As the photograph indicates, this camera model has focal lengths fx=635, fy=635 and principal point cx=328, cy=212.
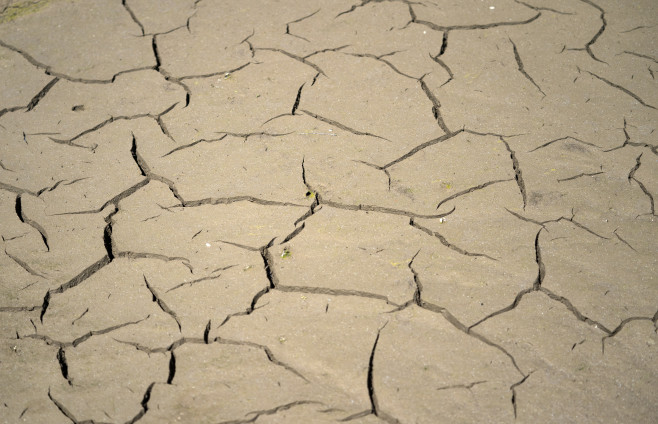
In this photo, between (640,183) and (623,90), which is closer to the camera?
(640,183)

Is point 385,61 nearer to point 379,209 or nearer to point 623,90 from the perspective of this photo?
point 379,209

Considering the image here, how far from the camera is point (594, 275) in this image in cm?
246

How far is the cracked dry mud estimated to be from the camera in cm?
215

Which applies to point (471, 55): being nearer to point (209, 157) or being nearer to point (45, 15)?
A: point (209, 157)

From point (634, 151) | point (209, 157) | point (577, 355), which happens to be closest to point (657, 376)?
point (577, 355)

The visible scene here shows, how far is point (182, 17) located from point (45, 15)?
843 mm

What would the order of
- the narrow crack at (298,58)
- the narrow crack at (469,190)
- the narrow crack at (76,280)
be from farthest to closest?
1. the narrow crack at (298,58)
2. the narrow crack at (469,190)
3. the narrow crack at (76,280)

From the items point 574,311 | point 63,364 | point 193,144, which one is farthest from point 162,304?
point 574,311

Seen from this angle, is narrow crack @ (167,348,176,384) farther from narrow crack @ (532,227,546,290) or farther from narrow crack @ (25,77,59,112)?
narrow crack @ (25,77,59,112)

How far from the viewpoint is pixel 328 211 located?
2.75 meters

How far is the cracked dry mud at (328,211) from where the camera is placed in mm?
2154

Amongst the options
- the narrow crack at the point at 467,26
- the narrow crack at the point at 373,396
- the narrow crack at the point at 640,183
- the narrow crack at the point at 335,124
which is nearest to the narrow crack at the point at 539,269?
the narrow crack at the point at 640,183

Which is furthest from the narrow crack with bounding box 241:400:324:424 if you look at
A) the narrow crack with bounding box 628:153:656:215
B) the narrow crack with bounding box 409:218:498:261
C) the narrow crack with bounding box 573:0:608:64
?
the narrow crack with bounding box 573:0:608:64

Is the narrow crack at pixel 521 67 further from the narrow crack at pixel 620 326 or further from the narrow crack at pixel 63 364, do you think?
the narrow crack at pixel 63 364
